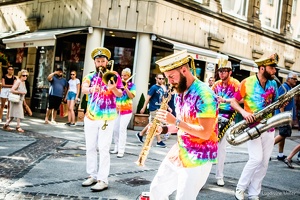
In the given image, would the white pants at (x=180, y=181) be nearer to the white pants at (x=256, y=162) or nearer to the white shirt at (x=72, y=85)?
the white pants at (x=256, y=162)

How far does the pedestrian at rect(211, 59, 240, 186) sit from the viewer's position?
231 inches

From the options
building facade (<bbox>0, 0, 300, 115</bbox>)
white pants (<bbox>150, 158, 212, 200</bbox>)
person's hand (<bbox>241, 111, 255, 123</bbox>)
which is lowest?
white pants (<bbox>150, 158, 212, 200</bbox>)

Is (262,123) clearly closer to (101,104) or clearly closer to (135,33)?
(101,104)

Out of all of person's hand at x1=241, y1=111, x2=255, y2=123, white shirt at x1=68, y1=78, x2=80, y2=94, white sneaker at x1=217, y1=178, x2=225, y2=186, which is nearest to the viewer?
person's hand at x1=241, y1=111, x2=255, y2=123

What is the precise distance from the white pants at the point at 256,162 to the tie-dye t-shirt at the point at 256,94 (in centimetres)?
40

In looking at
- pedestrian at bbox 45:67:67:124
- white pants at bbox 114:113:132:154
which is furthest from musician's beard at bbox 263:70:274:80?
pedestrian at bbox 45:67:67:124

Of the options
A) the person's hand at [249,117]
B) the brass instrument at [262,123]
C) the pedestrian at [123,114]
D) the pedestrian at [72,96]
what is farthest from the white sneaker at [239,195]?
the pedestrian at [72,96]

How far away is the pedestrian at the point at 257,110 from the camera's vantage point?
4852 mm

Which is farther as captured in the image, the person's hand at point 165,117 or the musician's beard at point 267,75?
the musician's beard at point 267,75

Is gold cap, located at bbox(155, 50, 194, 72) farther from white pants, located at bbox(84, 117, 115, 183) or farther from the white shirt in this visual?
the white shirt

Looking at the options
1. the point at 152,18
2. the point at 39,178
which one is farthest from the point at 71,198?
the point at 152,18

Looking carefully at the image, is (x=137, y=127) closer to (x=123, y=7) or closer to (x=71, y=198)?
(x=123, y=7)

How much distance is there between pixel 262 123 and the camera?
468cm

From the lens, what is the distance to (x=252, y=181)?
4.97 metres
